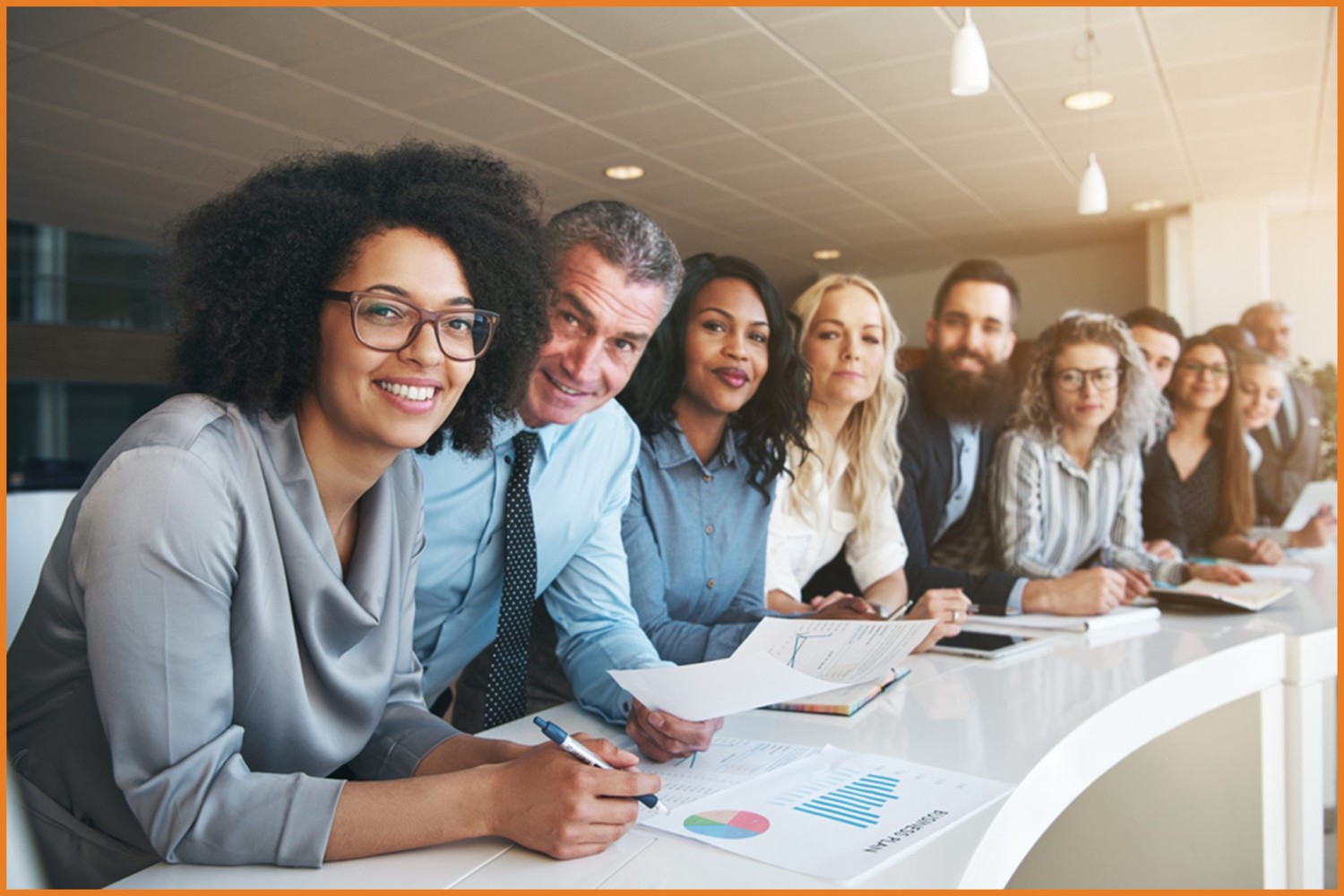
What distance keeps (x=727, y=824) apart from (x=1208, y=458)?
12.6 feet

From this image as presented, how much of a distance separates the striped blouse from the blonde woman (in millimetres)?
553

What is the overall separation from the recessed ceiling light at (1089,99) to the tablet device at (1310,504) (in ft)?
6.73

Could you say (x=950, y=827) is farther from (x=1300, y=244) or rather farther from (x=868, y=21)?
(x=1300, y=244)

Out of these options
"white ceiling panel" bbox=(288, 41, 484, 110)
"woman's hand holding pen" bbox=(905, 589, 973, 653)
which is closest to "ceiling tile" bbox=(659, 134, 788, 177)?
"white ceiling panel" bbox=(288, 41, 484, 110)

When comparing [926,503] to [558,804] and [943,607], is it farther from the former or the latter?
[558,804]

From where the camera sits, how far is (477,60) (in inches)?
178

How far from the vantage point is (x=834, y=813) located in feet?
3.69

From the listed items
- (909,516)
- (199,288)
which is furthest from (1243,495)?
(199,288)

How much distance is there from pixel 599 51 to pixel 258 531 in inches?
152

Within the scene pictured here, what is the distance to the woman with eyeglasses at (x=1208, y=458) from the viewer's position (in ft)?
13.7

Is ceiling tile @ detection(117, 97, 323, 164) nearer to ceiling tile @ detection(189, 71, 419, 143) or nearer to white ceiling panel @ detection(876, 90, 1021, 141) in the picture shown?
ceiling tile @ detection(189, 71, 419, 143)

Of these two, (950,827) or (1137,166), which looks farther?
(1137,166)

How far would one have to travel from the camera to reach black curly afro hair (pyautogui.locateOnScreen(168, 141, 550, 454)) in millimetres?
1176

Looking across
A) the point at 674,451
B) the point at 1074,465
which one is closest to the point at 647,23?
the point at 1074,465
